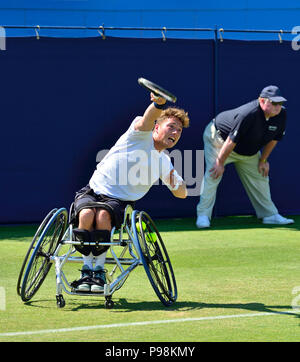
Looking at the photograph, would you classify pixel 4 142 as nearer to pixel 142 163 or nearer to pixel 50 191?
pixel 50 191

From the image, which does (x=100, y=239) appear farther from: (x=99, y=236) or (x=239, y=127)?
(x=239, y=127)

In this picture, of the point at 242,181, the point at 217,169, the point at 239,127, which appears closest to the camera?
the point at 239,127

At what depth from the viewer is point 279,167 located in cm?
1112

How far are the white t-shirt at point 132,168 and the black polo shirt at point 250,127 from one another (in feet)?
12.7

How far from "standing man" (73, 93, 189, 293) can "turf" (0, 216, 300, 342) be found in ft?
1.25

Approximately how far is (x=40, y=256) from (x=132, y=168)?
1.00m

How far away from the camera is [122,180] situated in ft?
18.9

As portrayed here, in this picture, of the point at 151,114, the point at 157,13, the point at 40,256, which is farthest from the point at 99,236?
the point at 157,13

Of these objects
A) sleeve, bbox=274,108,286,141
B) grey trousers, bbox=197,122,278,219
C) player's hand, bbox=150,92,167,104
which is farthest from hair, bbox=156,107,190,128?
grey trousers, bbox=197,122,278,219

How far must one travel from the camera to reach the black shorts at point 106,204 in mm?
5558

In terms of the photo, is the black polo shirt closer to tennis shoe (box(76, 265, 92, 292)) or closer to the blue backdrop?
the blue backdrop

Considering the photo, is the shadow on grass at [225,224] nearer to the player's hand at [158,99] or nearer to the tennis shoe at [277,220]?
the tennis shoe at [277,220]

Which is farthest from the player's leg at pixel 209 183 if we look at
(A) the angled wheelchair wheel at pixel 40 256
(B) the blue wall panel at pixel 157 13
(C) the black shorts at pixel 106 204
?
(B) the blue wall panel at pixel 157 13
